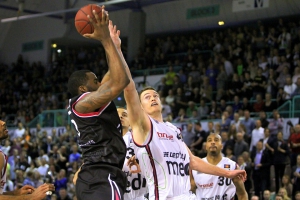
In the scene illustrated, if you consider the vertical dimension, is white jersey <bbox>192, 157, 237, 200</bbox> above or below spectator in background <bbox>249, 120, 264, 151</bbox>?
below

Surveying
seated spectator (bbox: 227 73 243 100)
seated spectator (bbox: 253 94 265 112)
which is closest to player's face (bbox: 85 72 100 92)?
seated spectator (bbox: 253 94 265 112)

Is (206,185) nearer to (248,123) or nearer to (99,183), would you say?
(99,183)

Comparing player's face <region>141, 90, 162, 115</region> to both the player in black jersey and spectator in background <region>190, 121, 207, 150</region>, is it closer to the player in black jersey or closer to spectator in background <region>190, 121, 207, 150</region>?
the player in black jersey

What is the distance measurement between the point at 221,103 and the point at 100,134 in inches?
534

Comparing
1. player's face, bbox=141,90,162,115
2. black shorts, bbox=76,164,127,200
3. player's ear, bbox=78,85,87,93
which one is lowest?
black shorts, bbox=76,164,127,200

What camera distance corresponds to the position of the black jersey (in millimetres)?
5066

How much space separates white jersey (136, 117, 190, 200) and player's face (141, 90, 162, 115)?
0.28 m

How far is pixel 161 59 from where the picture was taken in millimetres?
25875

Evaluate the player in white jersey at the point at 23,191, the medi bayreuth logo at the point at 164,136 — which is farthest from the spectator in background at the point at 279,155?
the player in white jersey at the point at 23,191

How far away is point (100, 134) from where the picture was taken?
507cm

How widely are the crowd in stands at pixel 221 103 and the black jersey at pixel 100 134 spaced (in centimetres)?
870

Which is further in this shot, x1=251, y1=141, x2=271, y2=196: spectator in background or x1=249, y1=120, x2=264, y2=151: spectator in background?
x1=249, y1=120, x2=264, y2=151: spectator in background

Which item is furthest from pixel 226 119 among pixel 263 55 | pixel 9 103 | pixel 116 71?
pixel 9 103

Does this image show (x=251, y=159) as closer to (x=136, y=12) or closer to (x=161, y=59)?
(x=161, y=59)
